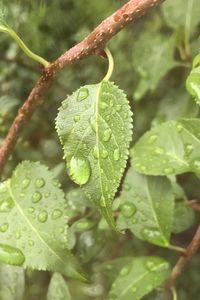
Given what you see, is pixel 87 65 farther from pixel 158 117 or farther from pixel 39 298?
pixel 39 298

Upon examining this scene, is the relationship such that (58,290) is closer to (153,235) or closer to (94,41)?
(153,235)

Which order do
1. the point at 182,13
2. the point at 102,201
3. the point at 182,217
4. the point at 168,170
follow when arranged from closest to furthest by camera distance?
1. the point at 102,201
2. the point at 168,170
3. the point at 182,217
4. the point at 182,13

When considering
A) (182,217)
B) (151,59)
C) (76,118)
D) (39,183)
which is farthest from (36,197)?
(151,59)

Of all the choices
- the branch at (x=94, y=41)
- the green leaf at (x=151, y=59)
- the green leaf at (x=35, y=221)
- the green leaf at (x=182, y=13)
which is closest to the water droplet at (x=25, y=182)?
the green leaf at (x=35, y=221)

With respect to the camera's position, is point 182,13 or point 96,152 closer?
point 96,152

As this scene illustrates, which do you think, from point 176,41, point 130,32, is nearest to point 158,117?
point 176,41

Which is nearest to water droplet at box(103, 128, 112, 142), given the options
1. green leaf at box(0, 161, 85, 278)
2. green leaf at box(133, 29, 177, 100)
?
green leaf at box(0, 161, 85, 278)
